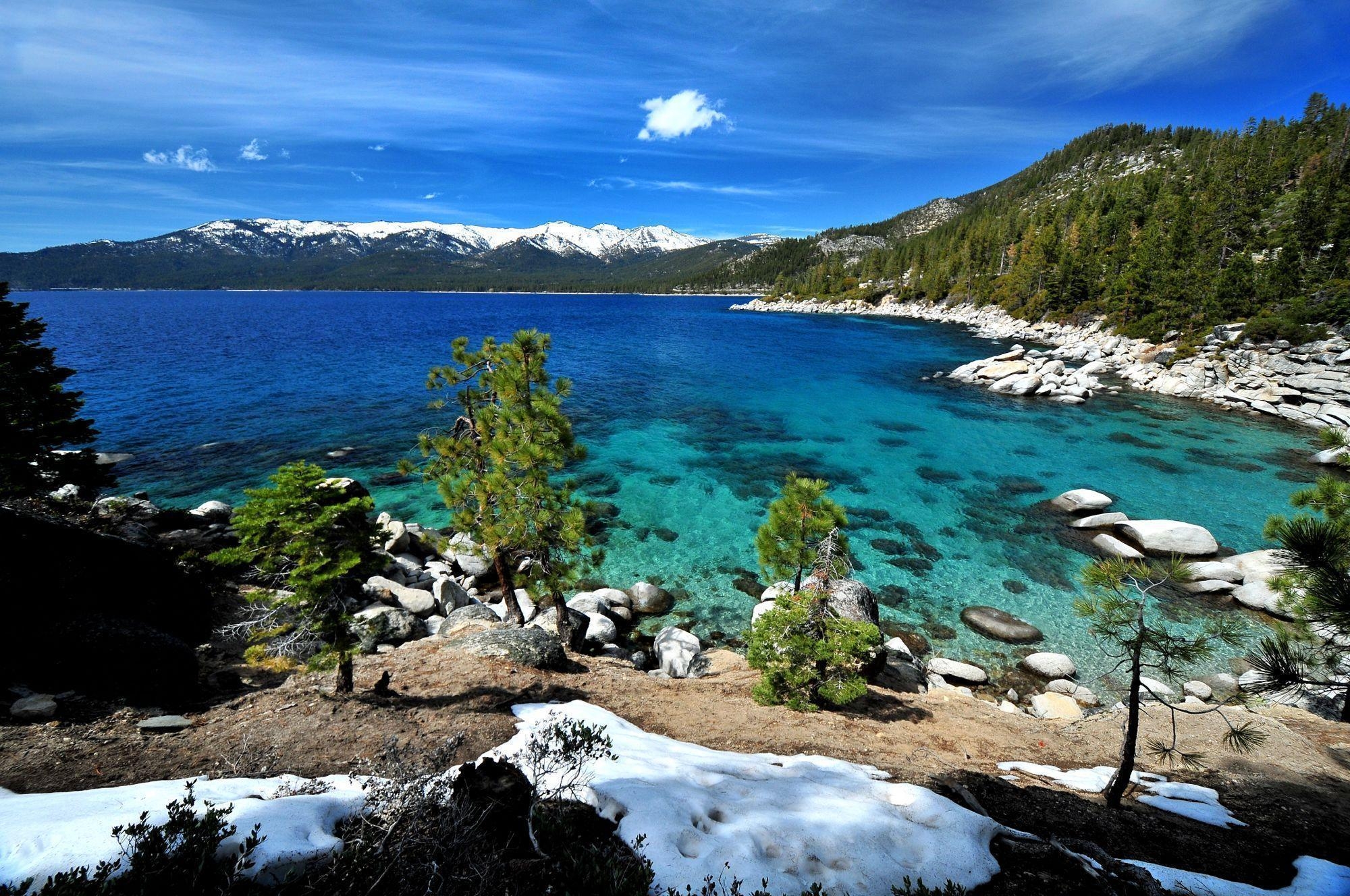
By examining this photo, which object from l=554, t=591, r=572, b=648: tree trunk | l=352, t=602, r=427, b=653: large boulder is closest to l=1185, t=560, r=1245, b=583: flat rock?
l=554, t=591, r=572, b=648: tree trunk

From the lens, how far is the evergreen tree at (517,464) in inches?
520

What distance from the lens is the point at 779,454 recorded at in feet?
117

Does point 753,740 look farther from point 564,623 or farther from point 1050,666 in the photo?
point 1050,666

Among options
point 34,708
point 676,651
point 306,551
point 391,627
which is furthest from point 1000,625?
point 34,708

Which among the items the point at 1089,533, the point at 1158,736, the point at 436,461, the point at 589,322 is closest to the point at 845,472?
the point at 1089,533

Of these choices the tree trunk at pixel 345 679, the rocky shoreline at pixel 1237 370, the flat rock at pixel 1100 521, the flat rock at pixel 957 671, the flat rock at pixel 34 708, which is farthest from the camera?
the rocky shoreline at pixel 1237 370

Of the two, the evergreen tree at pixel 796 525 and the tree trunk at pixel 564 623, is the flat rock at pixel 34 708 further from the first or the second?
the evergreen tree at pixel 796 525

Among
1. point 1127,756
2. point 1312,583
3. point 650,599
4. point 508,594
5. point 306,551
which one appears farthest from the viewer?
point 650,599

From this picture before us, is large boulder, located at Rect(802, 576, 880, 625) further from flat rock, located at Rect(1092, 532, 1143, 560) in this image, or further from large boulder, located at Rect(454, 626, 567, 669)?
flat rock, located at Rect(1092, 532, 1143, 560)

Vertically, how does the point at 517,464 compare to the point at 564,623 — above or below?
above

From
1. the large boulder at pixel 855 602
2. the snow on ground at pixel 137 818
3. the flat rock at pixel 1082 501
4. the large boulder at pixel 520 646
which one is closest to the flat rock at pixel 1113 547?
the flat rock at pixel 1082 501

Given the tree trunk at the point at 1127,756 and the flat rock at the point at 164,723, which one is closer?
the tree trunk at the point at 1127,756

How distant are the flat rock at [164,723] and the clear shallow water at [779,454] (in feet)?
44.1

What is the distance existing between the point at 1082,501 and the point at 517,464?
27846 mm
